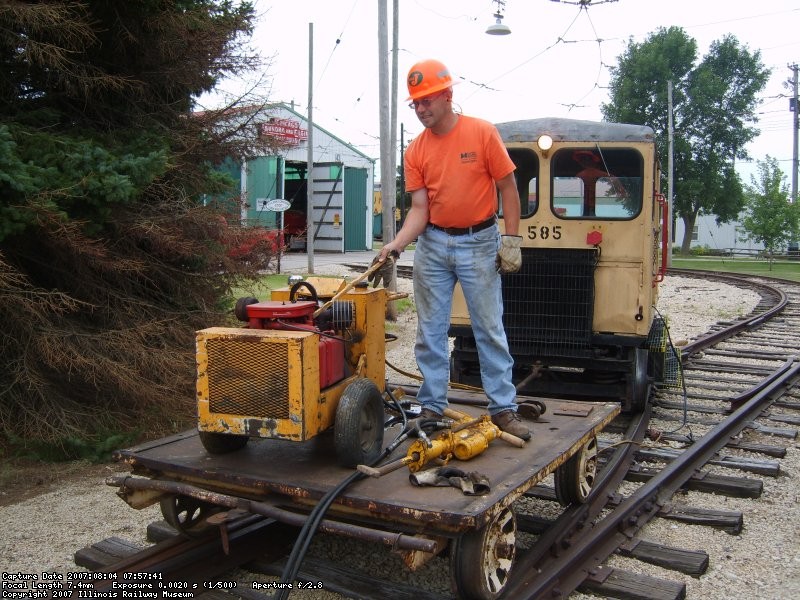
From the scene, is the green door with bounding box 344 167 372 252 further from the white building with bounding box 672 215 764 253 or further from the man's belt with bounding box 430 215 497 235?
the white building with bounding box 672 215 764 253

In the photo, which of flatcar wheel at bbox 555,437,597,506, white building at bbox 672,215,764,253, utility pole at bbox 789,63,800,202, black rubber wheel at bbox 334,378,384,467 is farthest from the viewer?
white building at bbox 672,215,764,253

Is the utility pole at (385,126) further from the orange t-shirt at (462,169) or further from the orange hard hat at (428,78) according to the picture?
the orange hard hat at (428,78)

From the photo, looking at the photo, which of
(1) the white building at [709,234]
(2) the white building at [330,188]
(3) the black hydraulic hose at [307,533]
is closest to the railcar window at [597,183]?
(3) the black hydraulic hose at [307,533]

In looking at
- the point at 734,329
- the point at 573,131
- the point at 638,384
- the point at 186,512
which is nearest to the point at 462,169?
the point at 186,512

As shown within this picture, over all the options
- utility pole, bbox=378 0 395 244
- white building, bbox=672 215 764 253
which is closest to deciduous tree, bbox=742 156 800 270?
utility pole, bbox=378 0 395 244

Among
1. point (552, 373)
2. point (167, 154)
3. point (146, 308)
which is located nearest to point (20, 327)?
point (146, 308)

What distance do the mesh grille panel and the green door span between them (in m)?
32.6

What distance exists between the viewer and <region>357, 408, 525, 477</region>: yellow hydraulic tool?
3.72 meters

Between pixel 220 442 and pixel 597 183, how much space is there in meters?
4.78

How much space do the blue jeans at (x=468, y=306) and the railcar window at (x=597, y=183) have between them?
315cm

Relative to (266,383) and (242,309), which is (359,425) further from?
(242,309)

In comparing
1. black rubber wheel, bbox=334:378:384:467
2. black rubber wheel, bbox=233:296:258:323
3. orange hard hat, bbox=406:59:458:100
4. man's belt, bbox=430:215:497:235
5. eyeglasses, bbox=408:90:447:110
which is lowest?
black rubber wheel, bbox=334:378:384:467


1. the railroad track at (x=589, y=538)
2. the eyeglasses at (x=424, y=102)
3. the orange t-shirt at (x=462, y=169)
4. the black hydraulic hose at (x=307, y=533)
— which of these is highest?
the eyeglasses at (x=424, y=102)

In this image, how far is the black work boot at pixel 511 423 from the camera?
437cm
